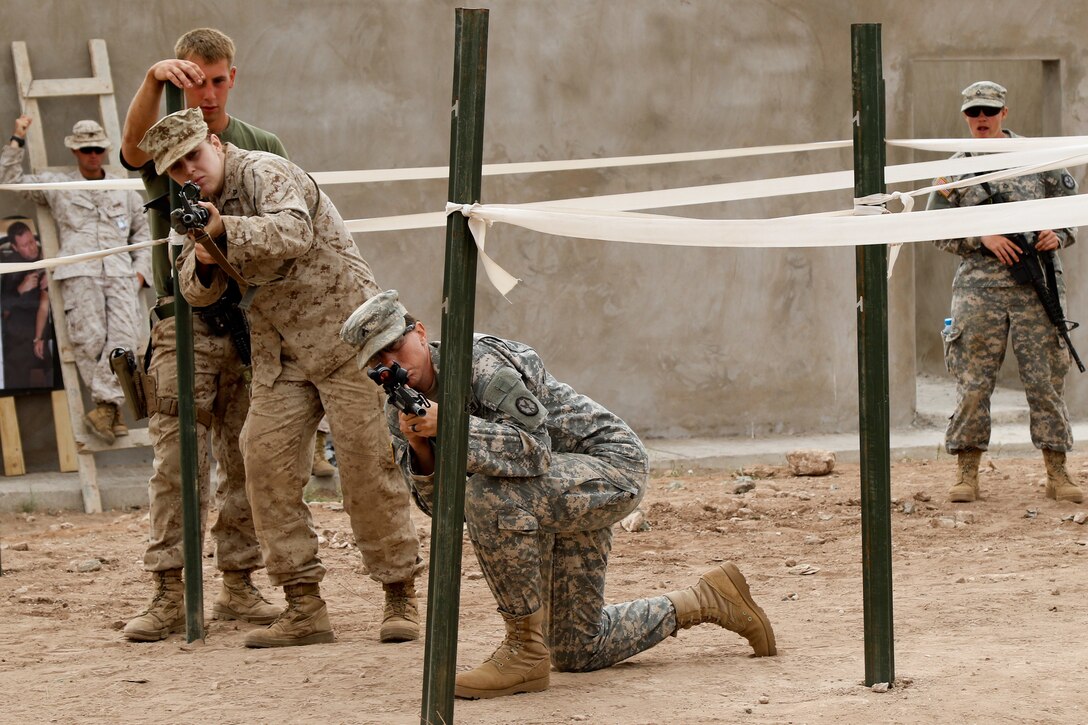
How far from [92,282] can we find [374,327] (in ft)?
16.5

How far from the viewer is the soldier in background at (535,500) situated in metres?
3.87

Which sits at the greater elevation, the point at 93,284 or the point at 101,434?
the point at 93,284

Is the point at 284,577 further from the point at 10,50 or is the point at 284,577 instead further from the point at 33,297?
the point at 10,50

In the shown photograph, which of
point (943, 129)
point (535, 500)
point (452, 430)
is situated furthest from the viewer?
point (943, 129)

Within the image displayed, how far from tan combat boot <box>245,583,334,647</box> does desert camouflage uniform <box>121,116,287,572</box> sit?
416 millimetres

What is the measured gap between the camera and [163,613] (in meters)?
5.11

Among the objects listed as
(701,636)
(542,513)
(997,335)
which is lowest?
(701,636)

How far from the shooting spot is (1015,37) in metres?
10.0

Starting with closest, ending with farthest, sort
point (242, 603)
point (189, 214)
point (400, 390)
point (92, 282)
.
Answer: point (400, 390) < point (189, 214) < point (242, 603) < point (92, 282)

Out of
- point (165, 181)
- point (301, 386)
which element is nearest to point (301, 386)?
point (301, 386)

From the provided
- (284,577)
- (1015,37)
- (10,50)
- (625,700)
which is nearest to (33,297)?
(10,50)

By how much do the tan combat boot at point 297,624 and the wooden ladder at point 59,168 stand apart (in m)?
3.81

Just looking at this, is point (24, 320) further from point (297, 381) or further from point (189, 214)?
point (189, 214)

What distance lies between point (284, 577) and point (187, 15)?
16.2 feet
